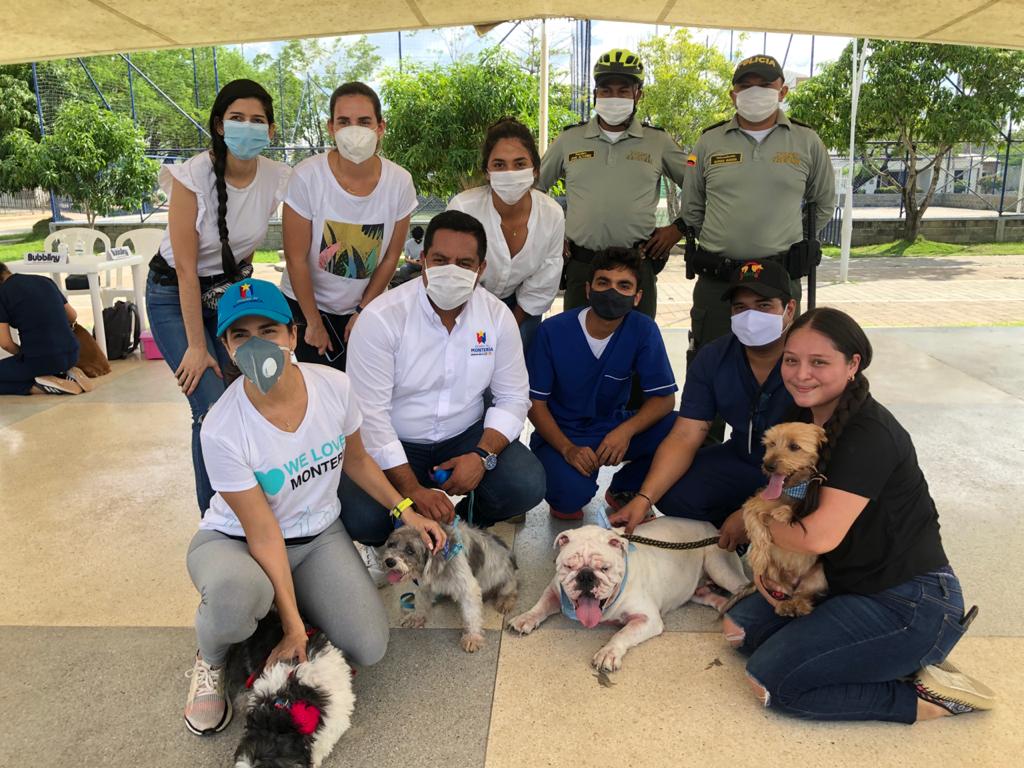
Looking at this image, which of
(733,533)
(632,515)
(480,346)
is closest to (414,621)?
(632,515)

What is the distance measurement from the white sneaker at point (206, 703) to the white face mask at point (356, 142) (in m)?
2.19

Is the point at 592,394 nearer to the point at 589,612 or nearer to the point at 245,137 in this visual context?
the point at 589,612

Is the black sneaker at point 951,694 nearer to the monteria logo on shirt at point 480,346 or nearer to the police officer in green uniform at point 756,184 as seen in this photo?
the monteria logo on shirt at point 480,346

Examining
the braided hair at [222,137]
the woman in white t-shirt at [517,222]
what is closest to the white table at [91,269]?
the braided hair at [222,137]

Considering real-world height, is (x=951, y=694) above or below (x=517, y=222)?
below

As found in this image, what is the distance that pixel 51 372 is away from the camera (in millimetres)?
6223

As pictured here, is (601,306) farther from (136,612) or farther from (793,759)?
(136,612)

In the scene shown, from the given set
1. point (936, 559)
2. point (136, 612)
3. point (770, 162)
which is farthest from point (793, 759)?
point (770, 162)

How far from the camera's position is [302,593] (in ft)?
8.54

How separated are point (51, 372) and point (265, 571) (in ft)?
16.2

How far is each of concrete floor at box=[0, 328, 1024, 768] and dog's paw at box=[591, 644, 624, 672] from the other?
1.6 inches

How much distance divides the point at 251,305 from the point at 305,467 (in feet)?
1.90

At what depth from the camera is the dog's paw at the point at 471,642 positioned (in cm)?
276

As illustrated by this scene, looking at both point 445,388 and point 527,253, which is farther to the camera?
point 527,253
